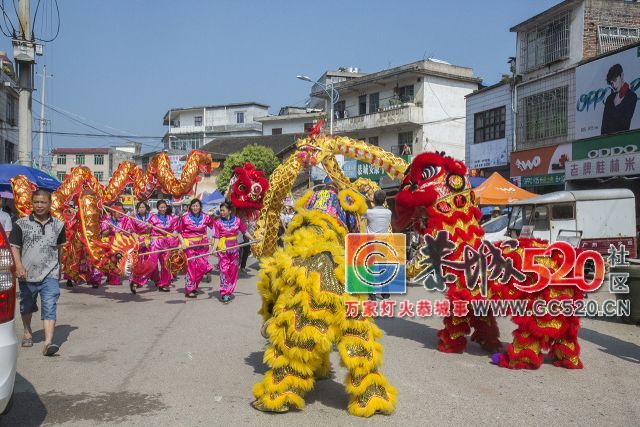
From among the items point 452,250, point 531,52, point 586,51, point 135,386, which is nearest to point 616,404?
point 452,250

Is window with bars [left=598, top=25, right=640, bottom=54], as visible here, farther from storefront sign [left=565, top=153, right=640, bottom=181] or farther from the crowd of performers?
the crowd of performers

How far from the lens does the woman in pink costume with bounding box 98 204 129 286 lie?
10234mm

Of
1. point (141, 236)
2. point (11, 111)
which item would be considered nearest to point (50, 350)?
point (141, 236)

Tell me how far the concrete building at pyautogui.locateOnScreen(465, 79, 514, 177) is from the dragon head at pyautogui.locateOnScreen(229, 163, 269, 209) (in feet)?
49.2

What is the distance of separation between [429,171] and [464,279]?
1256 millimetres

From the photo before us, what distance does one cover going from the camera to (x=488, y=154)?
2198 cm

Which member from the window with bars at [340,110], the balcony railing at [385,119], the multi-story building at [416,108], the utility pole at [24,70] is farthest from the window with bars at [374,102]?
the utility pole at [24,70]

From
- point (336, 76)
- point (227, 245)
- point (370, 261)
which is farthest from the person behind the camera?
point (336, 76)

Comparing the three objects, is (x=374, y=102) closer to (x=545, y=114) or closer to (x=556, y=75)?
(x=545, y=114)

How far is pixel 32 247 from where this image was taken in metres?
5.71

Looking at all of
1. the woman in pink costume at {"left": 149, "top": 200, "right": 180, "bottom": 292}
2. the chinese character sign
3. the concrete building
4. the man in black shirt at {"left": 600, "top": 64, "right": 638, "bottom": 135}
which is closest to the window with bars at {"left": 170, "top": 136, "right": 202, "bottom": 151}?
the concrete building

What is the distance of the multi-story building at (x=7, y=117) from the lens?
2833 cm

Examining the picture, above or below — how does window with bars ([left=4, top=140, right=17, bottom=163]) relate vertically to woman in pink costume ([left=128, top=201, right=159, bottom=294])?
above

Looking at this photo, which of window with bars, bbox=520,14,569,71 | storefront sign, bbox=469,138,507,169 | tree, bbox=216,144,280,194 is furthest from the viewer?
tree, bbox=216,144,280,194
